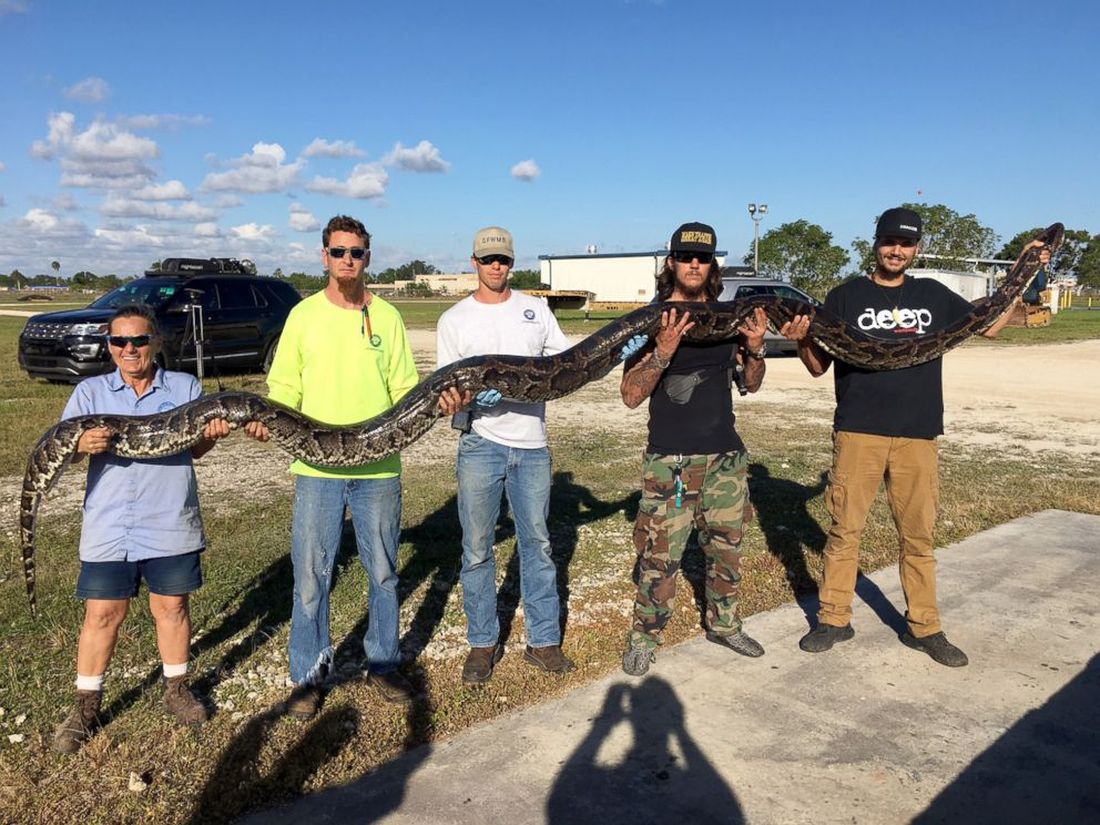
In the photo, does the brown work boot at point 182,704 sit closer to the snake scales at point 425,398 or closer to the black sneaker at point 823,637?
the snake scales at point 425,398

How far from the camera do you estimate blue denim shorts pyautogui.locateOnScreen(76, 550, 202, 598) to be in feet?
13.5

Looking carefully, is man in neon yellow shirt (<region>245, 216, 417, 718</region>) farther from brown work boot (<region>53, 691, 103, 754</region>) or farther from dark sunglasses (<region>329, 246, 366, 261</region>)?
brown work boot (<region>53, 691, 103, 754</region>)

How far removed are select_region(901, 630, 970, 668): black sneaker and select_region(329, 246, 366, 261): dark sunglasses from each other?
4.40 meters

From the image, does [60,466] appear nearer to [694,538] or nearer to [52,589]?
[52,589]

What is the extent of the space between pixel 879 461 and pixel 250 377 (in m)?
15.6

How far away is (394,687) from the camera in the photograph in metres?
4.58

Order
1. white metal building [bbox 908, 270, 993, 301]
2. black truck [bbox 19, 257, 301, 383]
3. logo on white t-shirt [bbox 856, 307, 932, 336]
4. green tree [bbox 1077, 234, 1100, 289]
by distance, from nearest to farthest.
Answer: logo on white t-shirt [bbox 856, 307, 932, 336] → black truck [bbox 19, 257, 301, 383] → white metal building [bbox 908, 270, 993, 301] → green tree [bbox 1077, 234, 1100, 289]

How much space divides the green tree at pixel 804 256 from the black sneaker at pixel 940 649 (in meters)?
58.4

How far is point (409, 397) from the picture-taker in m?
4.81

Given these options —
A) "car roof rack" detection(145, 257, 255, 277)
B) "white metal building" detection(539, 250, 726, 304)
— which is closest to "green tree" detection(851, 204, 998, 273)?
"white metal building" detection(539, 250, 726, 304)

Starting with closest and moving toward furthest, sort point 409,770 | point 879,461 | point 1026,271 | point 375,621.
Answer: point 409,770 → point 375,621 → point 879,461 → point 1026,271

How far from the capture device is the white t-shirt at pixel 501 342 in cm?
482

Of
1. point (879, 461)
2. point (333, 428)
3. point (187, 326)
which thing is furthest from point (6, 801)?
point (187, 326)

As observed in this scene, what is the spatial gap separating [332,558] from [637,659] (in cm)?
201
